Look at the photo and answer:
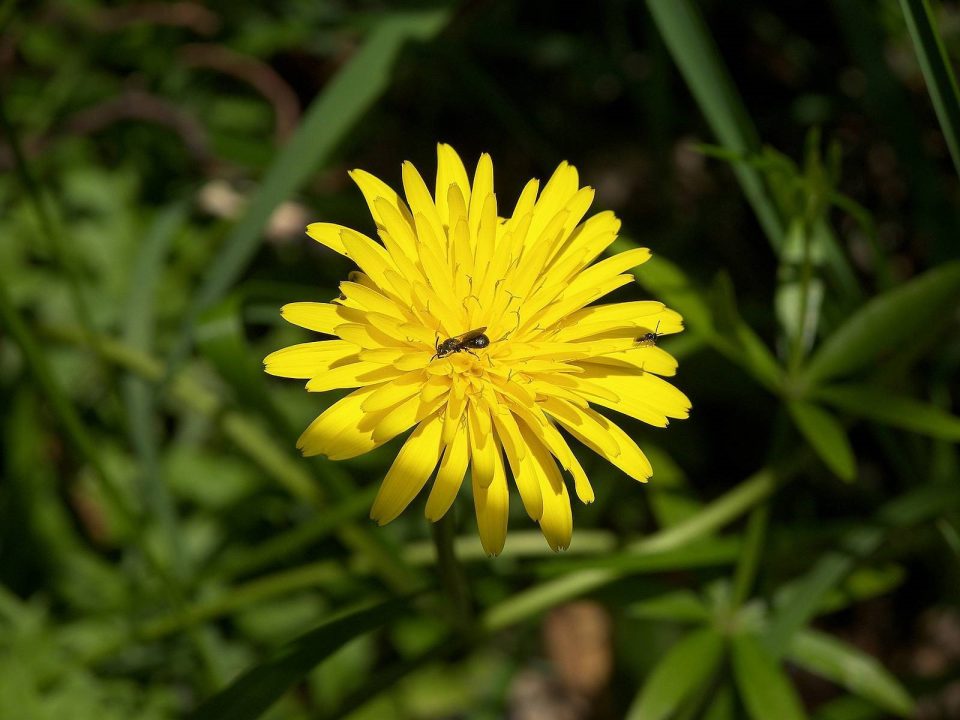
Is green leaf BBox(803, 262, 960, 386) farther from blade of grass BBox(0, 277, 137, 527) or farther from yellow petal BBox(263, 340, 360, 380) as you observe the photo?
blade of grass BBox(0, 277, 137, 527)

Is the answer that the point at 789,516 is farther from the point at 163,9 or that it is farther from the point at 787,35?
the point at 163,9

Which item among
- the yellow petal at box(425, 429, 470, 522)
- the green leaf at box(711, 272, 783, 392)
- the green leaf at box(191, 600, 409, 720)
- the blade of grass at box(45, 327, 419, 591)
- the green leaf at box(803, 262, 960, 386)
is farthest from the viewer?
the blade of grass at box(45, 327, 419, 591)

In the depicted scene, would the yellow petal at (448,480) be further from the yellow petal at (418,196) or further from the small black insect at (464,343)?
the yellow petal at (418,196)

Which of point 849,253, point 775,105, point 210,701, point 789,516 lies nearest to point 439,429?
point 210,701

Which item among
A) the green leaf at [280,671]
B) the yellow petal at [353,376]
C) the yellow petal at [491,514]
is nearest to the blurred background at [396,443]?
the green leaf at [280,671]

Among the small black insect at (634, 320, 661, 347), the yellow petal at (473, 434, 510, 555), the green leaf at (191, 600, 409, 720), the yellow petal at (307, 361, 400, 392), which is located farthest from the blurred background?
the yellow petal at (307, 361, 400, 392)

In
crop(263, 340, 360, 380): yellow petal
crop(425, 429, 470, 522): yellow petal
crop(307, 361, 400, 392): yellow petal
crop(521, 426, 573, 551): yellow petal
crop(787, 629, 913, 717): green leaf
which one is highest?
crop(263, 340, 360, 380): yellow petal

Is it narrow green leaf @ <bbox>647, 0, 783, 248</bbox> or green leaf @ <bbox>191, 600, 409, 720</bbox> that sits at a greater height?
narrow green leaf @ <bbox>647, 0, 783, 248</bbox>

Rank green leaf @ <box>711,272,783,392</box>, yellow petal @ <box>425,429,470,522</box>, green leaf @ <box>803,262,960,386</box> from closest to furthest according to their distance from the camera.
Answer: yellow petal @ <box>425,429,470,522</box> → green leaf @ <box>711,272,783,392</box> → green leaf @ <box>803,262,960,386</box>
